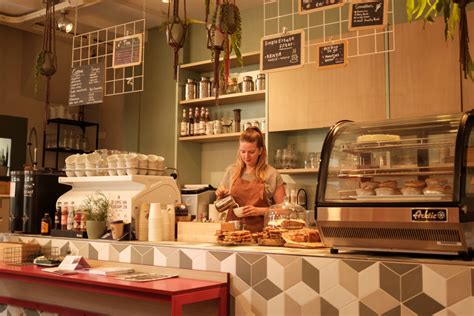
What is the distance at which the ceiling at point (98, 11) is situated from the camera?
5.56 m

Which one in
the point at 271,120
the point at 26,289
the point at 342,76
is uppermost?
the point at 342,76

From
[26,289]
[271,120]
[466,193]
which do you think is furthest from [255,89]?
[466,193]

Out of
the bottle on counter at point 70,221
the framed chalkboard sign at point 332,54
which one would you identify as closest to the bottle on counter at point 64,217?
the bottle on counter at point 70,221

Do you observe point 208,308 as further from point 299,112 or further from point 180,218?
point 299,112

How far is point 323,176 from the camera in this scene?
2.17 m

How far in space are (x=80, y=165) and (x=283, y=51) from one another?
4.67ft

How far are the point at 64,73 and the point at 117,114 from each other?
93 cm

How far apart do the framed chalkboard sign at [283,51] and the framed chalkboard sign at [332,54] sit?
14 cm

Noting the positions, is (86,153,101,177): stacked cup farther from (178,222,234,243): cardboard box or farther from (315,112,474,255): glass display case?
(315,112,474,255): glass display case

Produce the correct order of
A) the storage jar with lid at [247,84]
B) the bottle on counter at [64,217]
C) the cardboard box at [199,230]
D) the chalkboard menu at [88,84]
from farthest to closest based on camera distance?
the storage jar with lid at [247,84]
the chalkboard menu at [88,84]
the bottle on counter at [64,217]
the cardboard box at [199,230]

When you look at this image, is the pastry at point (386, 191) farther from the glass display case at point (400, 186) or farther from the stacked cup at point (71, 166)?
the stacked cup at point (71, 166)

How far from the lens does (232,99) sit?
5.52 meters

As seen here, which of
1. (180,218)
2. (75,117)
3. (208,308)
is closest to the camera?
(208,308)

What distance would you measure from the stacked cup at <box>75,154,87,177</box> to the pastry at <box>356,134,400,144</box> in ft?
5.82
